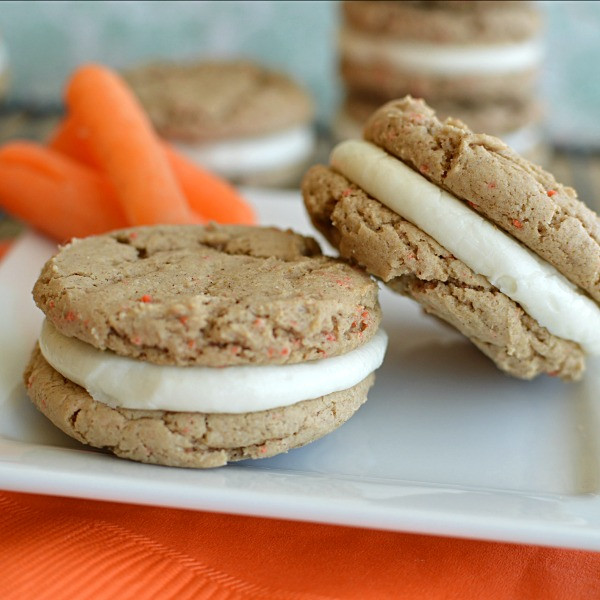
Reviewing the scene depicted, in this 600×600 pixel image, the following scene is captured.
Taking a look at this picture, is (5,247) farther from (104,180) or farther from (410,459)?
(410,459)

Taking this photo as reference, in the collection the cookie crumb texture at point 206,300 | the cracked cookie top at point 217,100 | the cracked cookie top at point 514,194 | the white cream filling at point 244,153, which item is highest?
the cracked cookie top at point 514,194

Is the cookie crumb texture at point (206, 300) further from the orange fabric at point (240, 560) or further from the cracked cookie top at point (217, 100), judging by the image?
the cracked cookie top at point (217, 100)

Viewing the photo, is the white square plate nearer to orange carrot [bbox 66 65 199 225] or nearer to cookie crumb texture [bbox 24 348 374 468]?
cookie crumb texture [bbox 24 348 374 468]

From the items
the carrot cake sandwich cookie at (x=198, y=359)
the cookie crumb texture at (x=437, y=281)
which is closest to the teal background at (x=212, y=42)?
the cookie crumb texture at (x=437, y=281)

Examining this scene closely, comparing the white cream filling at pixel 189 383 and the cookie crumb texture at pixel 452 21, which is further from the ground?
the cookie crumb texture at pixel 452 21

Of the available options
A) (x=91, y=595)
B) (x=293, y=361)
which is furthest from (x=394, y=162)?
(x=91, y=595)

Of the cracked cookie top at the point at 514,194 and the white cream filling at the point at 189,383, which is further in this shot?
the cracked cookie top at the point at 514,194

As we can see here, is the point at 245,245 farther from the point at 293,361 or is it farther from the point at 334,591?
the point at 334,591
